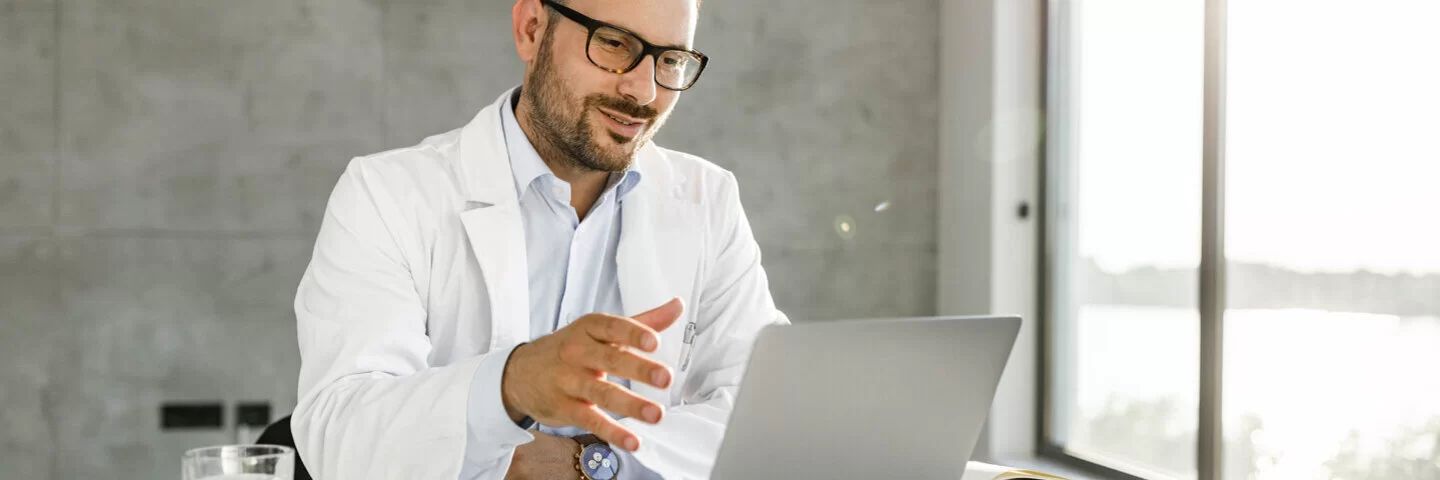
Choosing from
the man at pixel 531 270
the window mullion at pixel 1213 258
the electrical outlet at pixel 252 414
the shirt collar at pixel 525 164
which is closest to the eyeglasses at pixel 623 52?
the man at pixel 531 270

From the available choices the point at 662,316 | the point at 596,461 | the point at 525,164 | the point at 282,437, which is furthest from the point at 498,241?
the point at 662,316

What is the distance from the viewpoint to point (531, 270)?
5.59ft

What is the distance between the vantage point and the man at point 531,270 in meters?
1.19

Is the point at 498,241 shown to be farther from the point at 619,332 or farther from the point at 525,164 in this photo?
the point at 619,332

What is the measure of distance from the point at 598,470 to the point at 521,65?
218 cm

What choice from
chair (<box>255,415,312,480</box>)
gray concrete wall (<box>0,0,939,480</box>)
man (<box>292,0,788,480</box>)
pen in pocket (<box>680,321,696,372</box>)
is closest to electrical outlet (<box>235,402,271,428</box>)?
gray concrete wall (<box>0,0,939,480</box>)

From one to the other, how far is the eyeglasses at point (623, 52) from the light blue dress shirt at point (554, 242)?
184mm

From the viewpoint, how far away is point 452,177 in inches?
65.1

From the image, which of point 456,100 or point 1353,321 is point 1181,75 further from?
point 456,100

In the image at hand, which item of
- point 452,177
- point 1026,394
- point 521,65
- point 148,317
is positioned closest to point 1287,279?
point 1026,394

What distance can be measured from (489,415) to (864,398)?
Answer: 1.18 ft

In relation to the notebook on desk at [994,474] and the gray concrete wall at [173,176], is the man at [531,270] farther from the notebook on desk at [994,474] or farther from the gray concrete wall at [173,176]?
the gray concrete wall at [173,176]

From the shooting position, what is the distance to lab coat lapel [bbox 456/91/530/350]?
159cm

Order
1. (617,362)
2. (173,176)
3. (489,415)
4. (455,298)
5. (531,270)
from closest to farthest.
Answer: (617,362), (489,415), (455,298), (531,270), (173,176)
